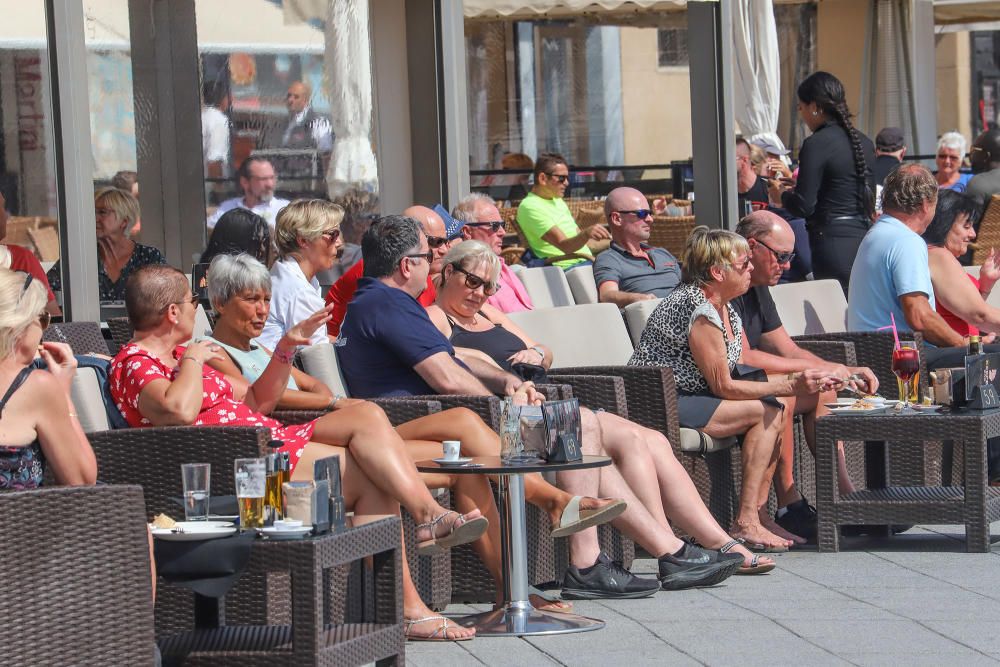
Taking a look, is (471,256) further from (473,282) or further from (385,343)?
(385,343)

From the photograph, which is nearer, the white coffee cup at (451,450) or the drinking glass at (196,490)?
the drinking glass at (196,490)

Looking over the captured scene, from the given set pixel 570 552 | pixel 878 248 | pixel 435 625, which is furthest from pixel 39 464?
pixel 878 248

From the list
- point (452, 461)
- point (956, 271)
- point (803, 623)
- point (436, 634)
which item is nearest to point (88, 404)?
point (452, 461)

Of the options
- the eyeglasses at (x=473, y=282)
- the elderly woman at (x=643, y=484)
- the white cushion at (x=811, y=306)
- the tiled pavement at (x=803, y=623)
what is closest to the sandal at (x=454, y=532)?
the tiled pavement at (x=803, y=623)

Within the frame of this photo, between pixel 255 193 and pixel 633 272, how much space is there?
190 centimetres

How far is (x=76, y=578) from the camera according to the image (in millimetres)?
3475

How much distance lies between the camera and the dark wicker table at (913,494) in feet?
19.2

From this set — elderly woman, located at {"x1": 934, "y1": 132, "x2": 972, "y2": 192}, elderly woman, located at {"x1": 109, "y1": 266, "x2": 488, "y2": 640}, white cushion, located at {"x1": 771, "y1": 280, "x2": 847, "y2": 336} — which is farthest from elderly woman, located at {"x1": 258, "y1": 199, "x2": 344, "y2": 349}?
elderly woman, located at {"x1": 934, "y1": 132, "x2": 972, "y2": 192}

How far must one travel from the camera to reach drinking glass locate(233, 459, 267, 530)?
3729mm

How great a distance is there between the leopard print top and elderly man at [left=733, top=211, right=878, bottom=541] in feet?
1.32

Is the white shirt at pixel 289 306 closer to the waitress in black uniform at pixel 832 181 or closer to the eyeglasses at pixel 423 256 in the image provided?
the eyeglasses at pixel 423 256

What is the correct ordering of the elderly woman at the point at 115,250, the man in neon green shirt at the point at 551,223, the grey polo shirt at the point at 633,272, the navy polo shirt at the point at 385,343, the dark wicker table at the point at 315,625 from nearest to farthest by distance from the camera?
the dark wicker table at the point at 315,625, the navy polo shirt at the point at 385,343, the elderly woman at the point at 115,250, the grey polo shirt at the point at 633,272, the man in neon green shirt at the point at 551,223

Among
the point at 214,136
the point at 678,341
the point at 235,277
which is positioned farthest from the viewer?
the point at 214,136

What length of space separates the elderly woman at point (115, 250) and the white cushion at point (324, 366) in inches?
70.0
